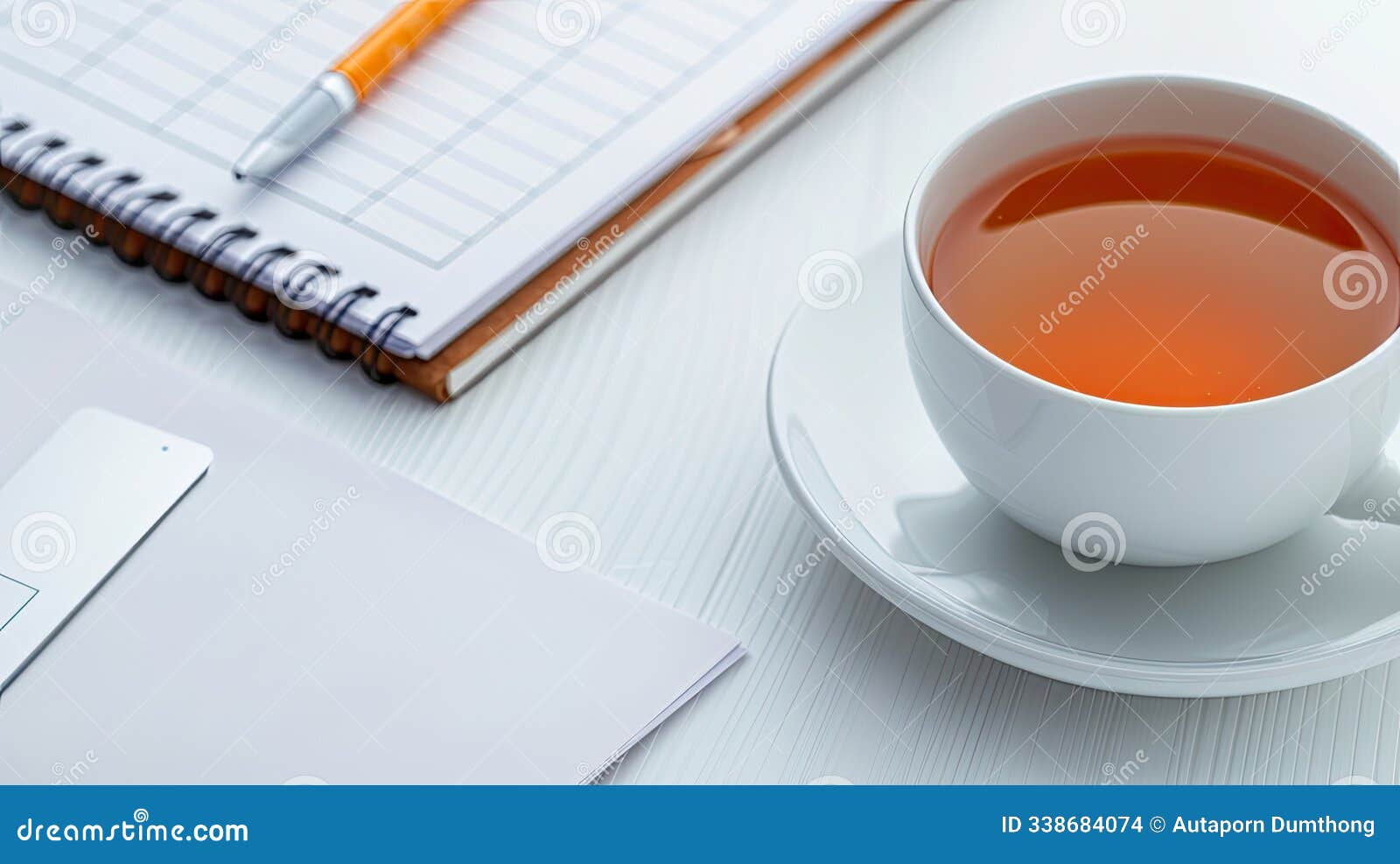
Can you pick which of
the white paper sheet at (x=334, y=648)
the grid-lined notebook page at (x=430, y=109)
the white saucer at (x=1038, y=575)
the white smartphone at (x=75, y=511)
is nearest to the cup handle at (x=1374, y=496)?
the white saucer at (x=1038, y=575)

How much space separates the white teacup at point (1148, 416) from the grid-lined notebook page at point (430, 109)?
20cm

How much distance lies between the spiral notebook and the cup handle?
322 millimetres

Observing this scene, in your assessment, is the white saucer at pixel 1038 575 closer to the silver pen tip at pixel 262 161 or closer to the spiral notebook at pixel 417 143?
the spiral notebook at pixel 417 143

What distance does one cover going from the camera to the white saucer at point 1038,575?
48 cm

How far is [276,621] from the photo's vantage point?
55cm

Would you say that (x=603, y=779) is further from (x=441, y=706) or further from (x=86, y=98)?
(x=86, y=98)

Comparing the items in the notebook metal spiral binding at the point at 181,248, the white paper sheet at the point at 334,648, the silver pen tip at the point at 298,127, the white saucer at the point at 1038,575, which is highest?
the silver pen tip at the point at 298,127

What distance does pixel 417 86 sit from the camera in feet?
2.43

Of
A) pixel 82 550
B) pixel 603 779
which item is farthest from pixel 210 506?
pixel 603 779

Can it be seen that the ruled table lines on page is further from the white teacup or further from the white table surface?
the white teacup

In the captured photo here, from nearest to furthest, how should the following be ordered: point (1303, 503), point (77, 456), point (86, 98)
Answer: point (1303, 503) → point (77, 456) → point (86, 98)

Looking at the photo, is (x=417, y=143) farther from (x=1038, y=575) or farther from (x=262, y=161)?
(x=1038, y=575)

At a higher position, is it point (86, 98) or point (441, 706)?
point (86, 98)

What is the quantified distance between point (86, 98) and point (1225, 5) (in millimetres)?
584
